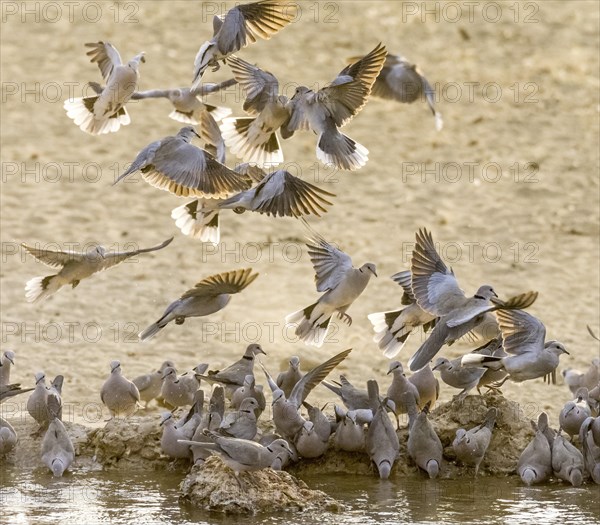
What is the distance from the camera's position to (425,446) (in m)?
8.95

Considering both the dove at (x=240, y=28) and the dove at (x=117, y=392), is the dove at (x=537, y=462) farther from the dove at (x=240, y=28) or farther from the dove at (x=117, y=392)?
the dove at (x=240, y=28)

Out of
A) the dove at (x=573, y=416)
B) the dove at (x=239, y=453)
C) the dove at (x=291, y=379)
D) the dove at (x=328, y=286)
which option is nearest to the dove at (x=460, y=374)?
the dove at (x=573, y=416)

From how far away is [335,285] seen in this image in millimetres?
9719

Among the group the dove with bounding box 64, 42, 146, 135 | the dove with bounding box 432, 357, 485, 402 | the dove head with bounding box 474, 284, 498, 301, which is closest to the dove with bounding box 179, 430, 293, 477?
the dove head with bounding box 474, 284, 498, 301

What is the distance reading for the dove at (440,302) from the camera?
28.7 ft

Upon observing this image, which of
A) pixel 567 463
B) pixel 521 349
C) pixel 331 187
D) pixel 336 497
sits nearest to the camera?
pixel 336 497

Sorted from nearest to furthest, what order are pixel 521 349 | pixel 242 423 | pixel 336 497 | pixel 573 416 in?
pixel 336 497, pixel 242 423, pixel 521 349, pixel 573 416

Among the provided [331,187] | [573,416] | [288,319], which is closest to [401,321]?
[288,319]

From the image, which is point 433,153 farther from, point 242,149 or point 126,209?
point 242,149

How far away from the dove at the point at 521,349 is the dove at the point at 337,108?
4.92 ft

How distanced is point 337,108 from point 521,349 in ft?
6.88

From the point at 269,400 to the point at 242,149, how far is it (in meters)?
2.16

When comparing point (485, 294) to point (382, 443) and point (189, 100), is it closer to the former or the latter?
point (382, 443)

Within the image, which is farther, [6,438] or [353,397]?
[353,397]
